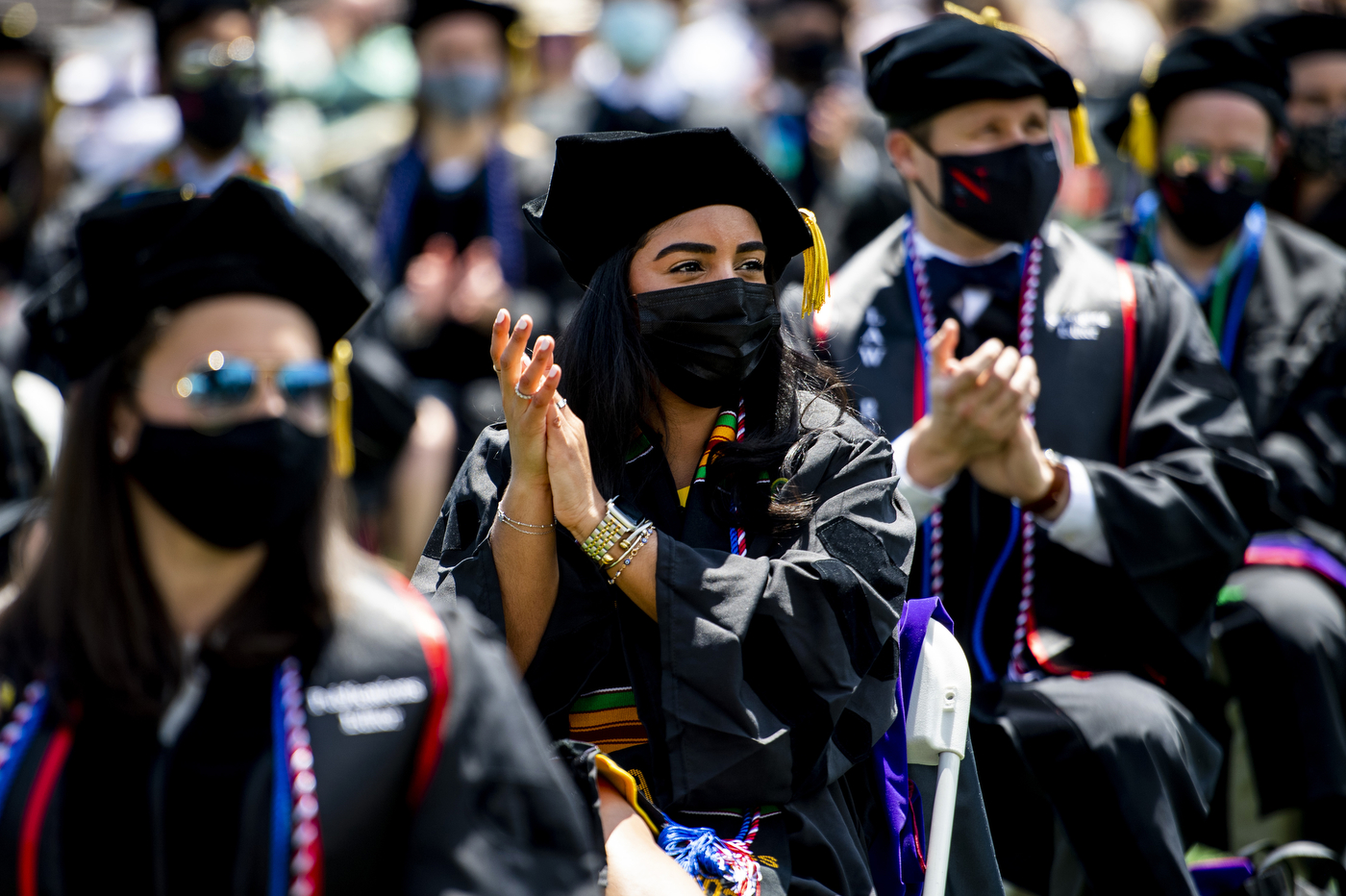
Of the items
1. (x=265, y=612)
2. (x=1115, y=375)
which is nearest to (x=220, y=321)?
(x=265, y=612)

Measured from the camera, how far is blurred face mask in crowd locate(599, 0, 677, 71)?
339 inches

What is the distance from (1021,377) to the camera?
142 inches

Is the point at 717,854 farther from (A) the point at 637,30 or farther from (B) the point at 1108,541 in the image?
(A) the point at 637,30

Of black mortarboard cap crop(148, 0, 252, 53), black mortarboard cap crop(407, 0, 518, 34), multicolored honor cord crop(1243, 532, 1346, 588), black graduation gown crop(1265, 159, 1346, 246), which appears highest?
black mortarboard cap crop(148, 0, 252, 53)

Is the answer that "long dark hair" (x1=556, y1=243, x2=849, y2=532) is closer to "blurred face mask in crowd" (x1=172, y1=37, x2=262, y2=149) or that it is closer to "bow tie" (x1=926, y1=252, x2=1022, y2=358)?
"bow tie" (x1=926, y1=252, x2=1022, y2=358)

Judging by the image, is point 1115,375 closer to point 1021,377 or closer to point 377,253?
point 1021,377

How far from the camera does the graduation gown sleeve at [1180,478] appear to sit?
3.98 meters

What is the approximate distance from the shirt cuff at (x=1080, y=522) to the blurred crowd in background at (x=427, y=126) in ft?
7.19

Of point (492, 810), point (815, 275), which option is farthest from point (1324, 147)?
point (492, 810)

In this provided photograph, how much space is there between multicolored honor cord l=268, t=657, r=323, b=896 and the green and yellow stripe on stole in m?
1.03

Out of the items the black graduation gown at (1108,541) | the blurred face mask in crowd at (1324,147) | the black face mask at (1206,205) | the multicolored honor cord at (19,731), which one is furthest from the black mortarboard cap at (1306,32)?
the multicolored honor cord at (19,731)

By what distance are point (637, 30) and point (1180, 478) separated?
18.3 feet

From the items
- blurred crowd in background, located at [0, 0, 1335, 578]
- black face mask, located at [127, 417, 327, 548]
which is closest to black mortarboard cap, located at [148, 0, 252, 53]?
blurred crowd in background, located at [0, 0, 1335, 578]

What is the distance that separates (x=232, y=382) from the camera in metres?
2.17
